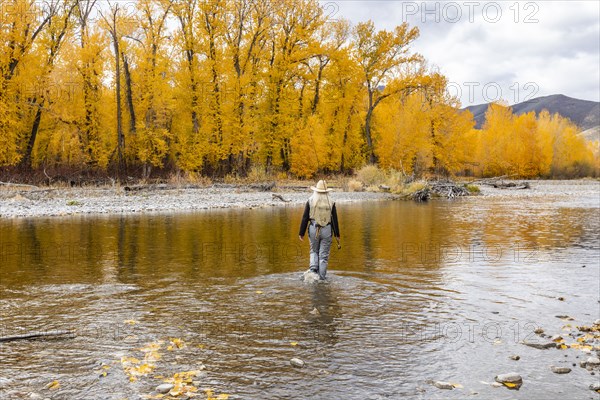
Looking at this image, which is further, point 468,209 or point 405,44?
point 405,44

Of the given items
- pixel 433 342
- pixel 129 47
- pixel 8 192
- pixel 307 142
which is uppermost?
pixel 129 47

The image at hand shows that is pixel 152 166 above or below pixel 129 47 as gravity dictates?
below

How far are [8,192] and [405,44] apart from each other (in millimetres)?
35936

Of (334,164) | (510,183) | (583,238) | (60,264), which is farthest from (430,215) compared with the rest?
(510,183)

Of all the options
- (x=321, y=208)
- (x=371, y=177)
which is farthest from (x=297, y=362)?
(x=371, y=177)

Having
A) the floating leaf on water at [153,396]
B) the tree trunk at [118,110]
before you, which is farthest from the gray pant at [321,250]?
the tree trunk at [118,110]

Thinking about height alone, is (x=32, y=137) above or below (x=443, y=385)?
above

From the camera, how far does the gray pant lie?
412 inches

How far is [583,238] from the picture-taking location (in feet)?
54.0

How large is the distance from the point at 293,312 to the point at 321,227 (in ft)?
9.00

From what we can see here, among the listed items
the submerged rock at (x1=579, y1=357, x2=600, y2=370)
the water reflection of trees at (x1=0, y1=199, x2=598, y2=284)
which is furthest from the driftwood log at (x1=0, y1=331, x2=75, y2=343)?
the submerged rock at (x1=579, y1=357, x2=600, y2=370)

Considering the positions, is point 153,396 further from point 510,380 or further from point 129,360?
point 510,380

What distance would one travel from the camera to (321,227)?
10594 millimetres

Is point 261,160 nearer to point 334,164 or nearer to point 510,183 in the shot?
point 334,164
